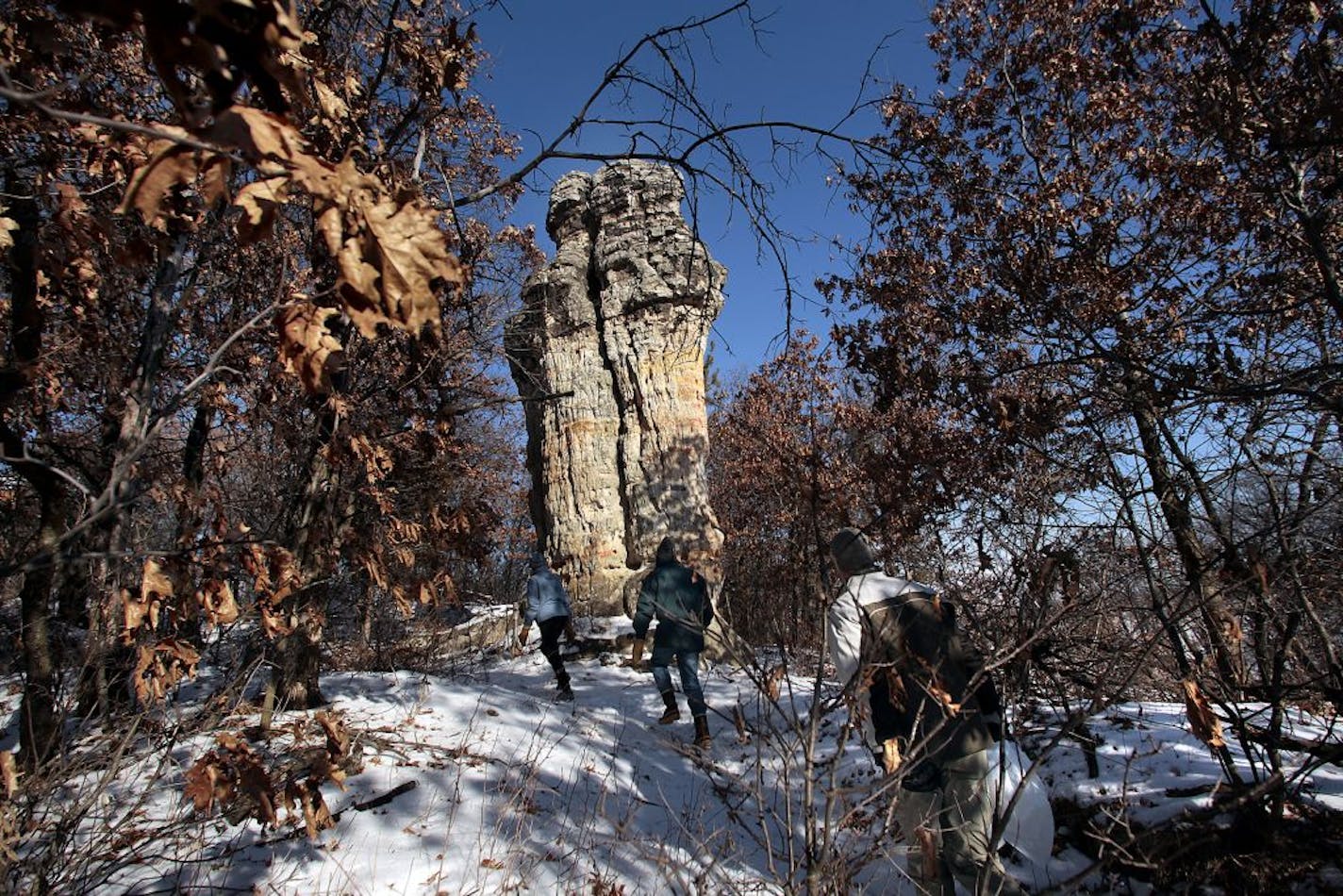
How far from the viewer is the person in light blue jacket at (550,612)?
24.8 feet

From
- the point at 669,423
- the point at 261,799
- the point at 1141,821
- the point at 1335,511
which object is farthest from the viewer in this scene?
the point at 669,423

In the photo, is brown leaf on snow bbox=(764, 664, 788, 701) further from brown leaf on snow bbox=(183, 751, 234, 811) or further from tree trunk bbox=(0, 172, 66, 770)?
tree trunk bbox=(0, 172, 66, 770)

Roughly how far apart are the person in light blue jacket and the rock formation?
338 centimetres

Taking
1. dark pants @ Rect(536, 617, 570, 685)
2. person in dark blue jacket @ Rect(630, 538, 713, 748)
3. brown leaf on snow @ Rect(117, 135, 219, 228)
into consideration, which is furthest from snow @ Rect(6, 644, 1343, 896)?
brown leaf on snow @ Rect(117, 135, 219, 228)

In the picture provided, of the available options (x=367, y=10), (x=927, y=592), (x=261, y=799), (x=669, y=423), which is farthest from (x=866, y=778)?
(x=669, y=423)

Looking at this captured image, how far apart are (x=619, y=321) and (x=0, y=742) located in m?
9.66

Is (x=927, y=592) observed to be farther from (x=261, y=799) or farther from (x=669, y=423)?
(x=669, y=423)

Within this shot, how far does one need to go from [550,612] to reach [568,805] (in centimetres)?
336

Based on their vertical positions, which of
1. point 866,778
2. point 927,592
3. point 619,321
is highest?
point 619,321

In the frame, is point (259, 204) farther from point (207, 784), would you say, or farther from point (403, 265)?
point (207, 784)

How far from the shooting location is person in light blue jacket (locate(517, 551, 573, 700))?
755cm

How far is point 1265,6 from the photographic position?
11.7ft

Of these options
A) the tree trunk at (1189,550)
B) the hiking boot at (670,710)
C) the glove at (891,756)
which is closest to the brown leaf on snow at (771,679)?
the glove at (891,756)

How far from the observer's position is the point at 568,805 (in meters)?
4.42
